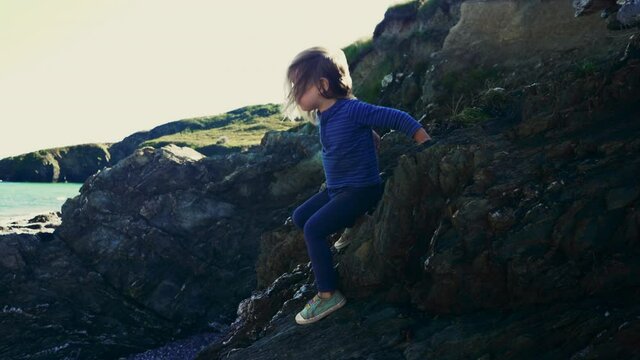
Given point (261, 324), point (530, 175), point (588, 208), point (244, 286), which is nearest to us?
point (588, 208)

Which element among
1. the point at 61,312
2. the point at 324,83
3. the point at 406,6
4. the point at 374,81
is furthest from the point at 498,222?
the point at 61,312

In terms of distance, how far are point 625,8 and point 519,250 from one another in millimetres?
6285

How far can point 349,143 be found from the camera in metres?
6.55

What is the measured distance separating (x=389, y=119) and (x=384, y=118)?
7 centimetres

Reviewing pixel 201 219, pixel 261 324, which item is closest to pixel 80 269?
pixel 201 219

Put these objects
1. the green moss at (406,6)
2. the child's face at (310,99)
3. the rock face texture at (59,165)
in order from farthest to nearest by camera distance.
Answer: the rock face texture at (59,165) < the green moss at (406,6) < the child's face at (310,99)

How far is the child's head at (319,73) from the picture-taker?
21.1ft

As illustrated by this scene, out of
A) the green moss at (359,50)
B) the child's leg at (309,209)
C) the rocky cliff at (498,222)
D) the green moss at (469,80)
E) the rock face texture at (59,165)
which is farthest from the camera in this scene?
the rock face texture at (59,165)

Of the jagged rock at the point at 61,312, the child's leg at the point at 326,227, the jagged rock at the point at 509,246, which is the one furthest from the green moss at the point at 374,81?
the jagged rock at the point at 61,312

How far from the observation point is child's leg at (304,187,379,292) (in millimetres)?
6418

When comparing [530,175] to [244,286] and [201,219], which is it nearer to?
[244,286]

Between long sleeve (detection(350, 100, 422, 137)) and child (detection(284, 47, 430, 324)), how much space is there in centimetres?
1

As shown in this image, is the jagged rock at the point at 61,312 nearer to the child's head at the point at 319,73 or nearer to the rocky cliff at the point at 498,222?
the rocky cliff at the point at 498,222

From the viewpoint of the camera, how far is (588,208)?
4.90 metres
